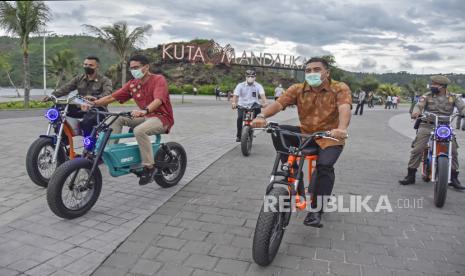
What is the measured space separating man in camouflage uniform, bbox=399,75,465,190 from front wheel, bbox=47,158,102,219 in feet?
15.3

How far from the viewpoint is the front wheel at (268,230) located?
3090 millimetres

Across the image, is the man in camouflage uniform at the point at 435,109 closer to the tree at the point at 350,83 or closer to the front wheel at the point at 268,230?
the front wheel at the point at 268,230

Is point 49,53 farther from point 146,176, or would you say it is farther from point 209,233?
point 209,233

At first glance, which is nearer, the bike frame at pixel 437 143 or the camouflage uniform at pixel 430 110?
the bike frame at pixel 437 143

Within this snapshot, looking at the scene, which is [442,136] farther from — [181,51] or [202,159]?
[181,51]

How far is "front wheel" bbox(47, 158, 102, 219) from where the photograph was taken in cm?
383

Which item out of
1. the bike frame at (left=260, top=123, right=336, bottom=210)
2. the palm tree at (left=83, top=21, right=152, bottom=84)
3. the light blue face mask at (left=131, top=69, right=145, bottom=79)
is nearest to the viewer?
the bike frame at (left=260, top=123, right=336, bottom=210)

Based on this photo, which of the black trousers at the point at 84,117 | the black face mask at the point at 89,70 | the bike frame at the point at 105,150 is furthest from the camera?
the black face mask at the point at 89,70

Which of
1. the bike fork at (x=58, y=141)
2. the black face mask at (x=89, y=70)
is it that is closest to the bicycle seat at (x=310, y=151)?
the bike fork at (x=58, y=141)

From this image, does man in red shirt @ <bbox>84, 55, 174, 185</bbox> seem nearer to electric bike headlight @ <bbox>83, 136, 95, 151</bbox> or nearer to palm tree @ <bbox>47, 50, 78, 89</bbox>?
electric bike headlight @ <bbox>83, 136, 95, 151</bbox>

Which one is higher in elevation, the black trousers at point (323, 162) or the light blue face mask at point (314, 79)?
the light blue face mask at point (314, 79)

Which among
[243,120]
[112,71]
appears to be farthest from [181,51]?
[243,120]

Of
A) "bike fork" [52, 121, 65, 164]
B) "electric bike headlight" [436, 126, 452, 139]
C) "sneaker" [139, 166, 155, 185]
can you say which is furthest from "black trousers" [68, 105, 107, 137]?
"electric bike headlight" [436, 126, 452, 139]

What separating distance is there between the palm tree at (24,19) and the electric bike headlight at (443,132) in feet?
63.5
